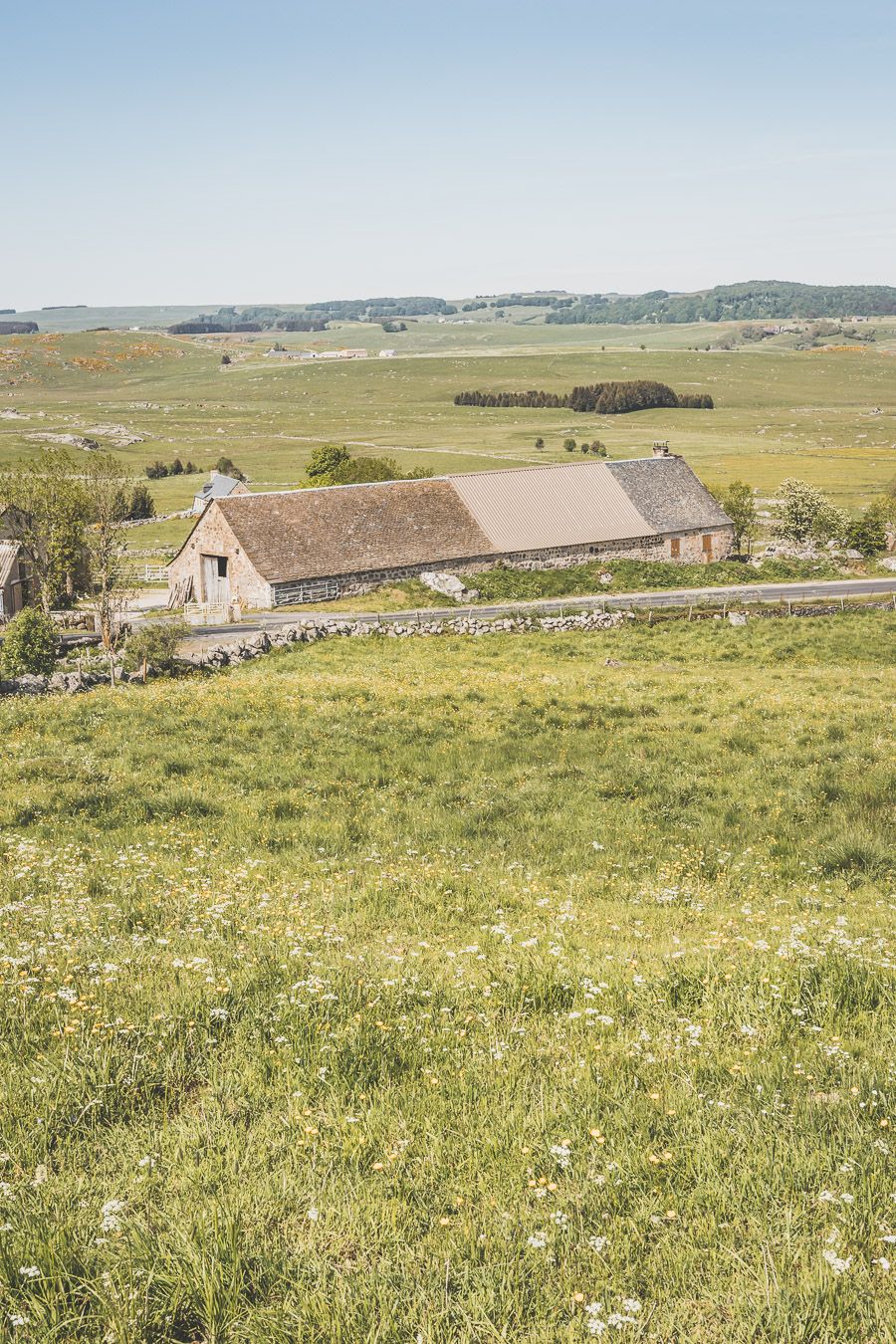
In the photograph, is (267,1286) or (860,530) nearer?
(267,1286)

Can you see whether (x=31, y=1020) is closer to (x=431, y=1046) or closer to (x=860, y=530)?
(x=431, y=1046)

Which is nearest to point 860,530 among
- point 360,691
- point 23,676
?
point 360,691

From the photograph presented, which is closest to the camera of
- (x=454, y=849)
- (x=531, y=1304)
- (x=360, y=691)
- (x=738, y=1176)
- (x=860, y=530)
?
(x=531, y=1304)

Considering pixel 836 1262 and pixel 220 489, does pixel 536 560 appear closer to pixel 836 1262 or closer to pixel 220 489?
pixel 220 489

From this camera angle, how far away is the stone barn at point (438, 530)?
57.1 m

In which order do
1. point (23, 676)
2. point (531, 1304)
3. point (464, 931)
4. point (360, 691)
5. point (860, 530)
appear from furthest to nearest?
point (860, 530), point (23, 676), point (360, 691), point (464, 931), point (531, 1304)

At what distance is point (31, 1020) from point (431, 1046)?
313 cm

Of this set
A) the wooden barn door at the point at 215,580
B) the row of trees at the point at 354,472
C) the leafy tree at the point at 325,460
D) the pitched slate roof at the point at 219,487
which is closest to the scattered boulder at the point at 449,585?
the wooden barn door at the point at 215,580

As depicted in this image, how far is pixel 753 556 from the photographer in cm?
7188

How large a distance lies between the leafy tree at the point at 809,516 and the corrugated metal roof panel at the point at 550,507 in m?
12.0

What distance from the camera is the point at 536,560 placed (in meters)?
63.7

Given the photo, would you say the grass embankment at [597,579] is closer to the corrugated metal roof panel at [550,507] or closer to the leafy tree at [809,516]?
the corrugated metal roof panel at [550,507]

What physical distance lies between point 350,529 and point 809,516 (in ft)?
115

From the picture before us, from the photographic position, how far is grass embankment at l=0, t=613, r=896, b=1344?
4.78 metres
